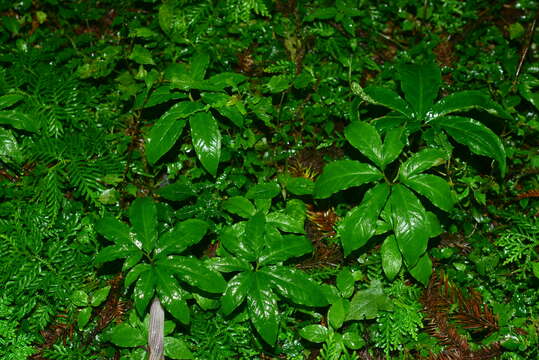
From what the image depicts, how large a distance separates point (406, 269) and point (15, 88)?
9.61 feet

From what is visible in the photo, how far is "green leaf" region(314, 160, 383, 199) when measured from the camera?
2.74m

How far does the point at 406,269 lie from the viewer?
301 centimetres

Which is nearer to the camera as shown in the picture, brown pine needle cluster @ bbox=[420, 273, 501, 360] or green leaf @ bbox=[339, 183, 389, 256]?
green leaf @ bbox=[339, 183, 389, 256]

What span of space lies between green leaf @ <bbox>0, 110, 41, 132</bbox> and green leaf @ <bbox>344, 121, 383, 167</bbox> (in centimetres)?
205

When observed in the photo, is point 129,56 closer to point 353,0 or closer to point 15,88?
Answer: point 15,88

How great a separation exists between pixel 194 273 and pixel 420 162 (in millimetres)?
1407

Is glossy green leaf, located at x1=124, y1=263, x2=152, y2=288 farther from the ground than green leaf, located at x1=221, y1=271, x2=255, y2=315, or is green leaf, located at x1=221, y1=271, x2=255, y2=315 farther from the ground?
glossy green leaf, located at x1=124, y1=263, x2=152, y2=288

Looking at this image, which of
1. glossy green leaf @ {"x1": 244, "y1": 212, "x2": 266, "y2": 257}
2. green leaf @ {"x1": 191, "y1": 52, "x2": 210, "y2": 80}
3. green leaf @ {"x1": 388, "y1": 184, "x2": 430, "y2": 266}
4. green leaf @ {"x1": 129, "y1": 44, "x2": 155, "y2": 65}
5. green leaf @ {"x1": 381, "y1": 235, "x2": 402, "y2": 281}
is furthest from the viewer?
green leaf @ {"x1": 129, "y1": 44, "x2": 155, "y2": 65}

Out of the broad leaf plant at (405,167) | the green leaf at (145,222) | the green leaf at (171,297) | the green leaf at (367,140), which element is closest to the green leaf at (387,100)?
the broad leaf plant at (405,167)

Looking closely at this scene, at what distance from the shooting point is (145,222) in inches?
107

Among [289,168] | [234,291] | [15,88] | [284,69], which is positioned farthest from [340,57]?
[15,88]

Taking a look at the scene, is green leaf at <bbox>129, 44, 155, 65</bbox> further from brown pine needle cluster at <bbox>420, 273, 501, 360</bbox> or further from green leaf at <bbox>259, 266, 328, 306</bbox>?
brown pine needle cluster at <bbox>420, 273, 501, 360</bbox>

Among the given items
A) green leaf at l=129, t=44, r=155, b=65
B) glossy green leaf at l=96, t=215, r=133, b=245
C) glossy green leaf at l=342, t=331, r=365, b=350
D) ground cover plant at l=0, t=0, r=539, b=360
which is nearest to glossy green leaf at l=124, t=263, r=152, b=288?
ground cover plant at l=0, t=0, r=539, b=360

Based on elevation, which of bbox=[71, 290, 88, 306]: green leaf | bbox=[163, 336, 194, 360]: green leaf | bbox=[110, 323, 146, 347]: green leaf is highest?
bbox=[71, 290, 88, 306]: green leaf
